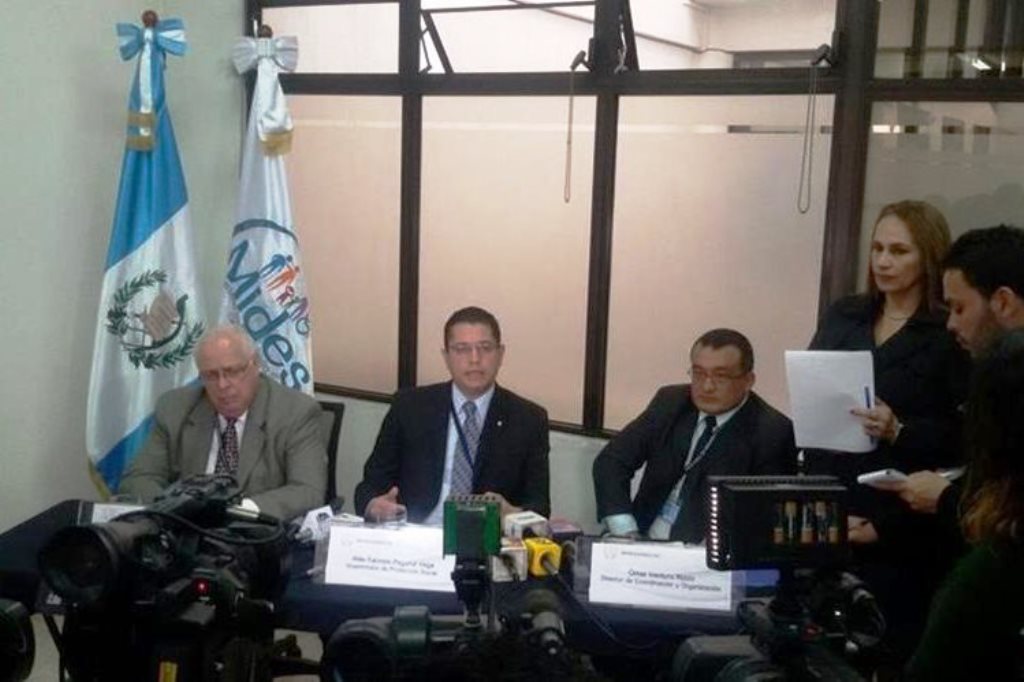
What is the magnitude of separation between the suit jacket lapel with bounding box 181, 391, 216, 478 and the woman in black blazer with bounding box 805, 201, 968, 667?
1685 mm

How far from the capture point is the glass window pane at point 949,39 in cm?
316

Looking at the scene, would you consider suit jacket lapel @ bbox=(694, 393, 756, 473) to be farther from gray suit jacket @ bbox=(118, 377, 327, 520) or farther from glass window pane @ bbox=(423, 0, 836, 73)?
glass window pane @ bbox=(423, 0, 836, 73)

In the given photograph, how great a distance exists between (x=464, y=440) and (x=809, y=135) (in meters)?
1.55

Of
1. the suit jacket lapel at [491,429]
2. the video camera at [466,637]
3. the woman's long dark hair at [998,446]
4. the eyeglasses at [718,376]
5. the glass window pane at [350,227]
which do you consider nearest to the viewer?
the video camera at [466,637]

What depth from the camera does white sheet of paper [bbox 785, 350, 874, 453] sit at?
246cm

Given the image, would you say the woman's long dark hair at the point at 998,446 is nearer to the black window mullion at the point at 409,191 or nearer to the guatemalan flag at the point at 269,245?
the guatemalan flag at the point at 269,245

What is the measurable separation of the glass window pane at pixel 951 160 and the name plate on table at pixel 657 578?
1.61 m

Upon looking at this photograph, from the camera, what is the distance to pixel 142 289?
3861mm

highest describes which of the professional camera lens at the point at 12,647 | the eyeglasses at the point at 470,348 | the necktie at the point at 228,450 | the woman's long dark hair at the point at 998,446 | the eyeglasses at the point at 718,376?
the woman's long dark hair at the point at 998,446

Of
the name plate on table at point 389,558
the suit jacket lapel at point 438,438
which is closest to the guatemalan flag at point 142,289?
the suit jacket lapel at point 438,438

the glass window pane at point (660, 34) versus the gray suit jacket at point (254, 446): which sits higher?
the glass window pane at point (660, 34)

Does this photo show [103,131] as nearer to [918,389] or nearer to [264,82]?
[264,82]

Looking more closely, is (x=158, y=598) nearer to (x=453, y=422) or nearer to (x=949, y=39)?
(x=453, y=422)

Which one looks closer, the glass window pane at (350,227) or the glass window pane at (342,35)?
the glass window pane at (342,35)
